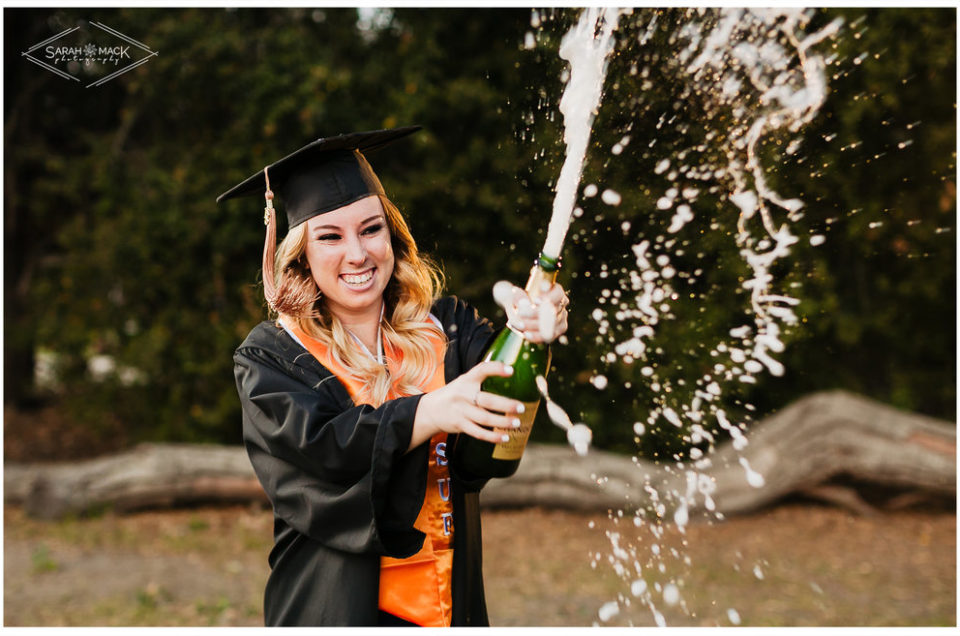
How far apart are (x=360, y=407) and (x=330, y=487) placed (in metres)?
0.20

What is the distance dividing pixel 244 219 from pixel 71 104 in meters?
3.09

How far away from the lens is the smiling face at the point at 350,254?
84.4 inches

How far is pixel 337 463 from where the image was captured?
1.81 metres

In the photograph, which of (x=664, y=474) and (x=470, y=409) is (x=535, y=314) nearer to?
(x=470, y=409)

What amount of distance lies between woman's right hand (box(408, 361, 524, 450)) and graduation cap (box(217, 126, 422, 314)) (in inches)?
24.9

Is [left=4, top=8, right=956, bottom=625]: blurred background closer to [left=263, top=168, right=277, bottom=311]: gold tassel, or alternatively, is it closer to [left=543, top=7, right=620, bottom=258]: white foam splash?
[left=543, top=7, right=620, bottom=258]: white foam splash

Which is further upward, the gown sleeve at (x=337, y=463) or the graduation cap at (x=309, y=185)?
the graduation cap at (x=309, y=185)

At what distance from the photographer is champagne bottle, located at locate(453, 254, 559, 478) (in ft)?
6.12

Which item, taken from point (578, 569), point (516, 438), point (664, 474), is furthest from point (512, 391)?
point (664, 474)

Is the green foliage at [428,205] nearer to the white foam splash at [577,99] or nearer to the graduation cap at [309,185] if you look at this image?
the white foam splash at [577,99]

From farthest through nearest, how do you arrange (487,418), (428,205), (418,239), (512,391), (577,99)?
(428,205) → (418,239) → (577,99) → (512,391) → (487,418)

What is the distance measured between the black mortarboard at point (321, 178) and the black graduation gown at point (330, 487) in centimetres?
36

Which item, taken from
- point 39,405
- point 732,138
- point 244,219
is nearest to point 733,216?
point 732,138

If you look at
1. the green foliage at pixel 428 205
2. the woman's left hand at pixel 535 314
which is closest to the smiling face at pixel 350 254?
the woman's left hand at pixel 535 314
